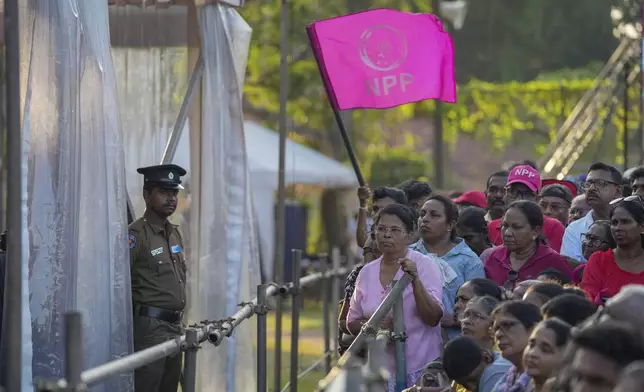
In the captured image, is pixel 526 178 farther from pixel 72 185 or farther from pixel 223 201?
pixel 72 185

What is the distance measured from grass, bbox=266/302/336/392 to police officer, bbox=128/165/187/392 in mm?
5152

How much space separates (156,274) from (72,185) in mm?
1312

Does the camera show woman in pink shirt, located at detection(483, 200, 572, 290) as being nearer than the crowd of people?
No

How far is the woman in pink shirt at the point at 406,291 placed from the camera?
7461 mm

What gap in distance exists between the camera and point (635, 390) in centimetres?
401

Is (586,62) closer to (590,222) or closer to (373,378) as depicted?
(590,222)

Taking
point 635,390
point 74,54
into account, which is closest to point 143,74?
point 74,54

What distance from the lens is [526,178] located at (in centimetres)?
978

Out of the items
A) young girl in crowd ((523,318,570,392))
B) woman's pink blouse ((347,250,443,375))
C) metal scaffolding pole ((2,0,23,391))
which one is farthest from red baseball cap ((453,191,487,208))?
metal scaffolding pole ((2,0,23,391))

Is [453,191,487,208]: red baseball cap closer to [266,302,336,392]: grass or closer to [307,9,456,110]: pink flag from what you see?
[307,9,456,110]: pink flag

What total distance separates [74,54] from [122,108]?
3673 millimetres

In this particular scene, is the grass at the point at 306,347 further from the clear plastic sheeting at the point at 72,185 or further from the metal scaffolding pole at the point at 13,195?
the metal scaffolding pole at the point at 13,195

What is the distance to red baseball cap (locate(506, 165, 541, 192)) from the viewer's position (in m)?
9.77

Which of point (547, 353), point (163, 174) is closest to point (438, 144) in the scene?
point (163, 174)
